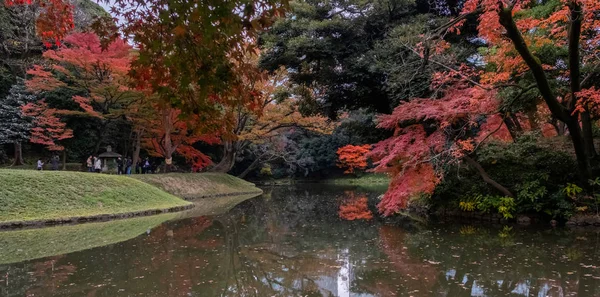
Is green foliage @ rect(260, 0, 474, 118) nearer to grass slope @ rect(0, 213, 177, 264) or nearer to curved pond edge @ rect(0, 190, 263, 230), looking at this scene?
curved pond edge @ rect(0, 190, 263, 230)

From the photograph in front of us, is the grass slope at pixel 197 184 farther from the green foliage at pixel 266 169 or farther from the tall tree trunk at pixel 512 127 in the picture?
the tall tree trunk at pixel 512 127

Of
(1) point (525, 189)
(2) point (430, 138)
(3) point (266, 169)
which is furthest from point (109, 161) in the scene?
(1) point (525, 189)

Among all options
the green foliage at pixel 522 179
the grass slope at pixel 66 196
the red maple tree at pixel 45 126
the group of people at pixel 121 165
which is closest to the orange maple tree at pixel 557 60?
the green foliage at pixel 522 179

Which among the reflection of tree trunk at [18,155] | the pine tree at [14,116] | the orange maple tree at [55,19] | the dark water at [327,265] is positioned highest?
the pine tree at [14,116]

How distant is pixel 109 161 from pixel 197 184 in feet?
27.8

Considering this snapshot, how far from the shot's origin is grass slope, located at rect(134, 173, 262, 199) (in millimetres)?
20141

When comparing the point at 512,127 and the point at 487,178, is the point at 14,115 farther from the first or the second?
the point at 512,127

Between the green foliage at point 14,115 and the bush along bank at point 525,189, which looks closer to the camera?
the bush along bank at point 525,189

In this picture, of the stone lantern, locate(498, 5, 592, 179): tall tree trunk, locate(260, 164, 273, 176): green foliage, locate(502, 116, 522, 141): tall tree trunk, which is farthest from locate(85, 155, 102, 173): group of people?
locate(498, 5, 592, 179): tall tree trunk

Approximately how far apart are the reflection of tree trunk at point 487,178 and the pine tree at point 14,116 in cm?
2209

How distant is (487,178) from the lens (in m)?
11.1

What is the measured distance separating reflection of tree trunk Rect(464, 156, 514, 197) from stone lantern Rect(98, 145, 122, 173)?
18.4 m

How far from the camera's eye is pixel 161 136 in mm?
24266

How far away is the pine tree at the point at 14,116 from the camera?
2180 cm
